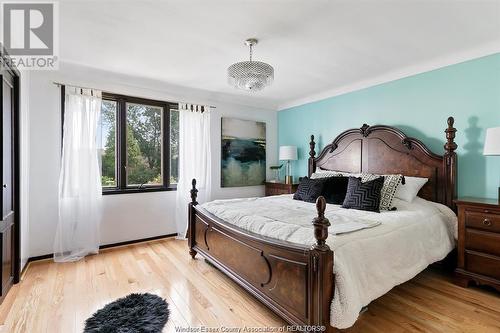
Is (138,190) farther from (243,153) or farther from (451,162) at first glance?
(451,162)

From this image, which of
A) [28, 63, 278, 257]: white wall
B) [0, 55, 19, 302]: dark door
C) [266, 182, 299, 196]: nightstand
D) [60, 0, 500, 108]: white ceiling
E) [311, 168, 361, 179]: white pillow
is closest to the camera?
[60, 0, 500, 108]: white ceiling

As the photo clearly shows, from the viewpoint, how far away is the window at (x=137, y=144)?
3701 millimetres

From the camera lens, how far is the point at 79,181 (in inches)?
132

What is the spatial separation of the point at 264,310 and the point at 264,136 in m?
3.54

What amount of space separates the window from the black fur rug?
1.88m

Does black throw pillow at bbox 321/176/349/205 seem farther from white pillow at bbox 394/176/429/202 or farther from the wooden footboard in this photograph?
the wooden footboard

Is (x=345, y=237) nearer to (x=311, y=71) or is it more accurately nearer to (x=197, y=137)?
(x=311, y=71)

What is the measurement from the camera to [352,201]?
113 inches

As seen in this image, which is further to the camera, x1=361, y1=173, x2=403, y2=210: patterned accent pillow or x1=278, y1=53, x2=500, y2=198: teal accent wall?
x1=361, y1=173, x2=403, y2=210: patterned accent pillow

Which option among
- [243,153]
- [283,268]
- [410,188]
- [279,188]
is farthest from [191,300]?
[243,153]

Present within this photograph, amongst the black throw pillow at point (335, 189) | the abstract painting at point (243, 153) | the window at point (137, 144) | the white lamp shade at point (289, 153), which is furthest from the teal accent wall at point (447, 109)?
the window at point (137, 144)

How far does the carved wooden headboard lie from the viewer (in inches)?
113

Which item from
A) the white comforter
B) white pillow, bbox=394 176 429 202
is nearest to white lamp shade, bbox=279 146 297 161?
the white comforter

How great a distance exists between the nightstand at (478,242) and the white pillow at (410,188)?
463mm
